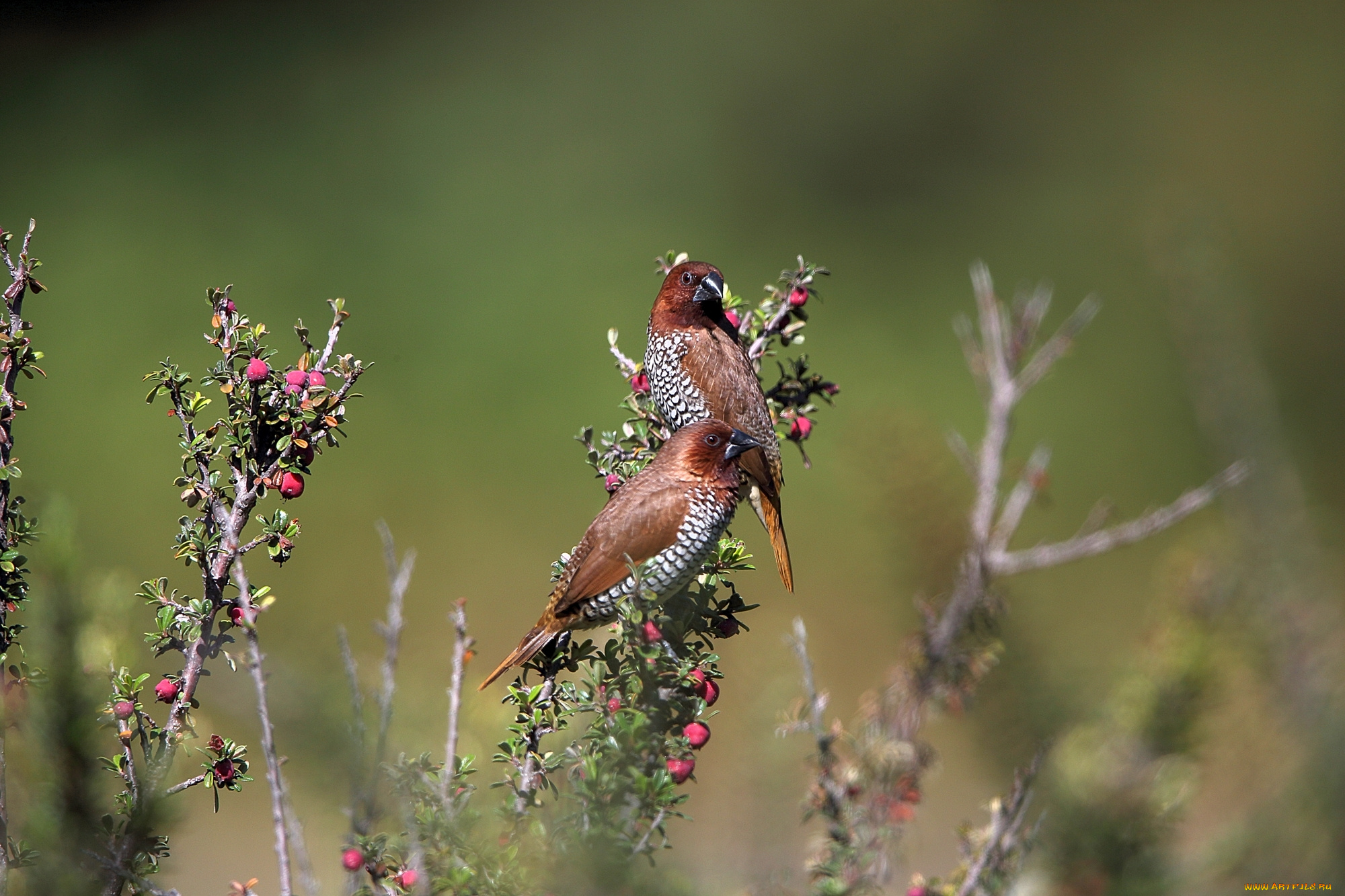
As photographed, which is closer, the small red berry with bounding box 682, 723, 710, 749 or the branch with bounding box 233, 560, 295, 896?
the branch with bounding box 233, 560, 295, 896

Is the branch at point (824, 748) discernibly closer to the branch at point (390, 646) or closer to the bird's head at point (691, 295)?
the branch at point (390, 646)

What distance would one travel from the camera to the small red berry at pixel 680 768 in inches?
68.5

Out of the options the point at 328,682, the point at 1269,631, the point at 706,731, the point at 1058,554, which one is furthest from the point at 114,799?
the point at 1058,554

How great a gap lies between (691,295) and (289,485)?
2185mm

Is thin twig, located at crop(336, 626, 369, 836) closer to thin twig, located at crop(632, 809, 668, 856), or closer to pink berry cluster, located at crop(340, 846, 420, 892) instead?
pink berry cluster, located at crop(340, 846, 420, 892)

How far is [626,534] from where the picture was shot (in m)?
2.58

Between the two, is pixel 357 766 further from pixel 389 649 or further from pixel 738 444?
pixel 738 444

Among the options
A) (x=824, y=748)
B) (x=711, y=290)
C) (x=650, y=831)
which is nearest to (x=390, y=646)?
(x=650, y=831)

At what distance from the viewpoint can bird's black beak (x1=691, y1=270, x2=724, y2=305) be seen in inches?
137

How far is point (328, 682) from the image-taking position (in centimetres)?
93

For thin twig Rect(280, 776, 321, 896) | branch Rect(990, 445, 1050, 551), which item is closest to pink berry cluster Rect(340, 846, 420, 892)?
thin twig Rect(280, 776, 321, 896)

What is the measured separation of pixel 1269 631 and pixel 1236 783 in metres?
0.40

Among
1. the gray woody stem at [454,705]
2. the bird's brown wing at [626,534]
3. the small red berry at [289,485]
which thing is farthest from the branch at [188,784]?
the bird's brown wing at [626,534]

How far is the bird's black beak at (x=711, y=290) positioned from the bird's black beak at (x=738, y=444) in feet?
2.12
